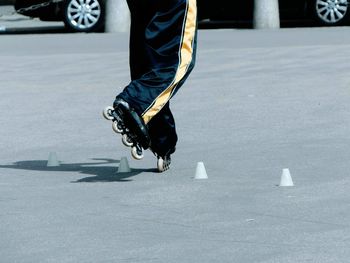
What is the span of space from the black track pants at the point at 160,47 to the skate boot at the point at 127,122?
109mm

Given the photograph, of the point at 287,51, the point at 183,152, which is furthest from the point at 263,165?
the point at 287,51

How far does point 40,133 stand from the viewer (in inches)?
437

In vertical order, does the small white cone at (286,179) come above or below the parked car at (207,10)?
above

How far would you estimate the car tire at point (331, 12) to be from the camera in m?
22.3

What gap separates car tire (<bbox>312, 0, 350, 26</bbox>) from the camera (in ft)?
73.0

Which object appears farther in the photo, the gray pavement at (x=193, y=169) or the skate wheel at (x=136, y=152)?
the skate wheel at (x=136, y=152)

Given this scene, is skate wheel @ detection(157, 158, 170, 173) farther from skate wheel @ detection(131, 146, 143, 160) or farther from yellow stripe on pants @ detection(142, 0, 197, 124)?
yellow stripe on pants @ detection(142, 0, 197, 124)

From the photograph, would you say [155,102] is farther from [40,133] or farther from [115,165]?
[40,133]

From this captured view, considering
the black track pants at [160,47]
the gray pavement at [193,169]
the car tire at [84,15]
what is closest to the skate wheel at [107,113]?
the black track pants at [160,47]

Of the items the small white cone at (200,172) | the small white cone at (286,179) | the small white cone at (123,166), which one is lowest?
the small white cone at (123,166)

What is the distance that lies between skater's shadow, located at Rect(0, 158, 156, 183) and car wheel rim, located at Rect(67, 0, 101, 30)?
1314 cm

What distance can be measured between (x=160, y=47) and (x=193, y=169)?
36.5 inches

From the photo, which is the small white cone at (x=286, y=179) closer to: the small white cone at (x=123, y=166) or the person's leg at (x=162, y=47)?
the person's leg at (x=162, y=47)

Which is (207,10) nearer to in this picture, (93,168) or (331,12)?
(331,12)
